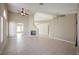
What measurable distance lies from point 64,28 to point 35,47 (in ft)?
2.64

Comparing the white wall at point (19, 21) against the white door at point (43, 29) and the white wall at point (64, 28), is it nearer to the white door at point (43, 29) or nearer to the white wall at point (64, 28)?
the white door at point (43, 29)

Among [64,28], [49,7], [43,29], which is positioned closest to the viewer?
[49,7]

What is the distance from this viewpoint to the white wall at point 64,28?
3.26m

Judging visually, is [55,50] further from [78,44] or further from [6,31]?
[6,31]

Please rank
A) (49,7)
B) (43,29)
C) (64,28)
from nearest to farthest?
(49,7) → (64,28) → (43,29)

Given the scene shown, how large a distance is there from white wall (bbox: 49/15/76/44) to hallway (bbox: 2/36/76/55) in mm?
144

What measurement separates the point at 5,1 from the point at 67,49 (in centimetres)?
173

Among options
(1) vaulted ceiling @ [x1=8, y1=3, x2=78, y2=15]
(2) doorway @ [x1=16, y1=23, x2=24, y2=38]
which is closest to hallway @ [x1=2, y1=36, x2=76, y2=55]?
(2) doorway @ [x1=16, y1=23, x2=24, y2=38]

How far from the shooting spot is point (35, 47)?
3260 millimetres

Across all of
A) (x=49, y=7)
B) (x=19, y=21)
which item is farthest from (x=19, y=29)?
(x=49, y=7)

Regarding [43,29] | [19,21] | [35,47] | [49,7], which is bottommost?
[35,47]

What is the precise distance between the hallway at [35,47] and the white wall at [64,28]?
144 millimetres

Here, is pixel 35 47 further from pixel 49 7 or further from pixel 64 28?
pixel 49 7

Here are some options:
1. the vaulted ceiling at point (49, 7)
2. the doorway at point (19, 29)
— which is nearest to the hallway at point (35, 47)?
the doorway at point (19, 29)
